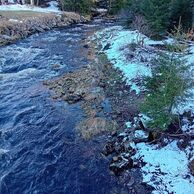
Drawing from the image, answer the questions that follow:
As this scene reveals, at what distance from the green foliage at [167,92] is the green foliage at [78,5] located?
38.1 metres

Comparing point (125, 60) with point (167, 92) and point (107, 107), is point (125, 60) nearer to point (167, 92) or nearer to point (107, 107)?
point (107, 107)

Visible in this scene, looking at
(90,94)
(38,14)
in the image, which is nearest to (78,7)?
(38,14)

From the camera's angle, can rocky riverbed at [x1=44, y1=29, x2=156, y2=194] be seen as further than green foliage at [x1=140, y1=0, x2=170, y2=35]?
No

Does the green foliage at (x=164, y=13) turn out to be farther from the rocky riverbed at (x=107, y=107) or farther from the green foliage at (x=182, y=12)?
the rocky riverbed at (x=107, y=107)

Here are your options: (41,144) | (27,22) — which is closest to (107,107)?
(41,144)

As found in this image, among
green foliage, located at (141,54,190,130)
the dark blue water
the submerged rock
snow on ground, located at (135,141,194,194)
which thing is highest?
green foliage, located at (141,54,190,130)

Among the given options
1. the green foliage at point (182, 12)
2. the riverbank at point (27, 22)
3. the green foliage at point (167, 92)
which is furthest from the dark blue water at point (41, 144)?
the green foliage at point (182, 12)

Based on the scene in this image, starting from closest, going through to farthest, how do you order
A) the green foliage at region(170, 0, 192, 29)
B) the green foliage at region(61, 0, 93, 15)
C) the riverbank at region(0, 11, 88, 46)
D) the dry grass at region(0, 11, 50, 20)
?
the green foliage at region(170, 0, 192, 29), the riverbank at region(0, 11, 88, 46), the dry grass at region(0, 11, 50, 20), the green foliage at region(61, 0, 93, 15)

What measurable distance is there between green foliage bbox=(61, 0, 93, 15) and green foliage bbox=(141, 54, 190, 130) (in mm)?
38098

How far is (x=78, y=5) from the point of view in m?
47.9

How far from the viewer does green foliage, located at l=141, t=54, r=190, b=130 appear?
11.1m

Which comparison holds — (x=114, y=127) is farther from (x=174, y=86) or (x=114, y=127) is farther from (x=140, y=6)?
(x=140, y=6)

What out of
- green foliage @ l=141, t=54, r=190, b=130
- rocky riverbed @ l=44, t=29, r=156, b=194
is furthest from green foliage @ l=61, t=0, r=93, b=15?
green foliage @ l=141, t=54, r=190, b=130

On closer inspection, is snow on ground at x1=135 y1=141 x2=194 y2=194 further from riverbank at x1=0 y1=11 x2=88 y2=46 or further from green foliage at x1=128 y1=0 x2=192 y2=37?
riverbank at x1=0 y1=11 x2=88 y2=46
